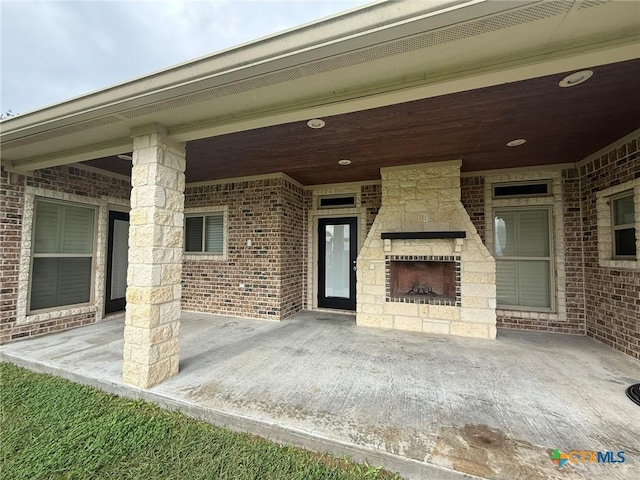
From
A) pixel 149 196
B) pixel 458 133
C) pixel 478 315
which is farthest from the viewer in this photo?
pixel 478 315

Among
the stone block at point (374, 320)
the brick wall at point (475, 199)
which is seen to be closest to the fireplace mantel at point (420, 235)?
the brick wall at point (475, 199)

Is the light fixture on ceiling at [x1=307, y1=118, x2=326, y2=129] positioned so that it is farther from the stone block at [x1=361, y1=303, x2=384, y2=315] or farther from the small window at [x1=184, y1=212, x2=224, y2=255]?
the small window at [x1=184, y1=212, x2=224, y2=255]

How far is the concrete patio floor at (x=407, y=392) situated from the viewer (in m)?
1.79

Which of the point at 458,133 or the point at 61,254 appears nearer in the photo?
the point at 458,133

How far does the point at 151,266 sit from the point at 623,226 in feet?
18.8

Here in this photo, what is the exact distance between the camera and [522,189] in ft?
15.7

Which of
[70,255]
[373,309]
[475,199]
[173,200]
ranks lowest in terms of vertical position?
[373,309]

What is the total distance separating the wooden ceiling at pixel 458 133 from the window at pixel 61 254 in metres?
0.98

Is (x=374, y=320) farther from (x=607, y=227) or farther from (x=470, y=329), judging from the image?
(x=607, y=227)

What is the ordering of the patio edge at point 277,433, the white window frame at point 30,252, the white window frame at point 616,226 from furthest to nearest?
the white window frame at point 30,252 < the white window frame at point 616,226 < the patio edge at point 277,433

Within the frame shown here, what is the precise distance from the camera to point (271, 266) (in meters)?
5.28

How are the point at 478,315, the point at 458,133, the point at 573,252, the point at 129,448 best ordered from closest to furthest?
the point at 129,448 < the point at 458,133 < the point at 478,315 < the point at 573,252

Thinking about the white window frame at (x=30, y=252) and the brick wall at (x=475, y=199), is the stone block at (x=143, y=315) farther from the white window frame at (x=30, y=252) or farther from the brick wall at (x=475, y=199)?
the brick wall at (x=475, y=199)

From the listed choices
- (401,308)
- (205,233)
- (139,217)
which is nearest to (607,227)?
(401,308)
